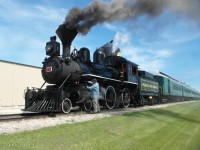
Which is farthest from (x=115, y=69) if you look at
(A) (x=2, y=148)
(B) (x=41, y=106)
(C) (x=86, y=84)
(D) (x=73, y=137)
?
(A) (x=2, y=148)

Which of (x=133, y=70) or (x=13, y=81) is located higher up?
(x=133, y=70)

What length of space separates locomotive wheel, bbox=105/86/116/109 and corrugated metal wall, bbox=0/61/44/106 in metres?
12.5

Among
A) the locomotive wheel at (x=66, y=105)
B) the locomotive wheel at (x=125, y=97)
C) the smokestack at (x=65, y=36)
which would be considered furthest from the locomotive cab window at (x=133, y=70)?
the locomotive wheel at (x=66, y=105)

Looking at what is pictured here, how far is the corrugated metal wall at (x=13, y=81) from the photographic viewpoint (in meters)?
25.8

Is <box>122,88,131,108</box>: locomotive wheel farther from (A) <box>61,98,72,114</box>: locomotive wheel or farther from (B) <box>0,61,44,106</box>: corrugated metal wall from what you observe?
(B) <box>0,61,44,106</box>: corrugated metal wall

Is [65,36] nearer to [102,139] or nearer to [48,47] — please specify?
[48,47]

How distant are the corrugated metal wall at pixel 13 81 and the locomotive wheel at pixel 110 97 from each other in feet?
41.1

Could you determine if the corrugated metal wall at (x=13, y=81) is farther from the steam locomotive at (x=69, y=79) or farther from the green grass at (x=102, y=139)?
the green grass at (x=102, y=139)

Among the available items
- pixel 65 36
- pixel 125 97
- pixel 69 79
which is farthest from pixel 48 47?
pixel 125 97

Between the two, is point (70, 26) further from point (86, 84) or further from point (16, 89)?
point (16, 89)

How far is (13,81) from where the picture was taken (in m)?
27.0

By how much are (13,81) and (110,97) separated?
43.3 ft

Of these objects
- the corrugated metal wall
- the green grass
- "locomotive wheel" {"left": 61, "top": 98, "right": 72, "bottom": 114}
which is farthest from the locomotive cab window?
the corrugated metal wall

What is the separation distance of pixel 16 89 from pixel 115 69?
41.6 ft
